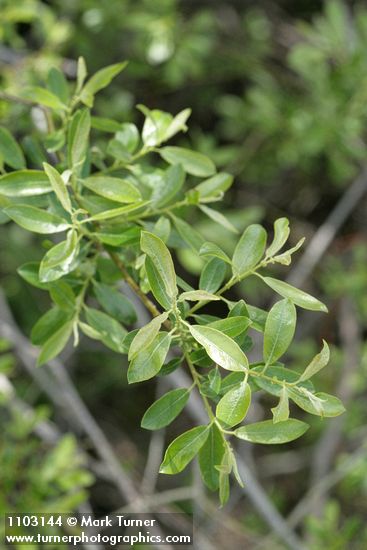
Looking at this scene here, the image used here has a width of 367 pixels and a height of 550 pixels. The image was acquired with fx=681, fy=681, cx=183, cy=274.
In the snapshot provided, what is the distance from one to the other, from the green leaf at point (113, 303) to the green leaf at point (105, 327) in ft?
0.08

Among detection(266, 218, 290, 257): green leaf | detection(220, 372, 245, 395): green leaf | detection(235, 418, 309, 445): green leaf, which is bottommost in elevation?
detection(235, 418, 309, 445): green leaf

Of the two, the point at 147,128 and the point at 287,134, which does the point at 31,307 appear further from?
the point at 147,128

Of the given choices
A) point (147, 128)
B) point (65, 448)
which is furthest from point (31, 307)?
point (147, 128)

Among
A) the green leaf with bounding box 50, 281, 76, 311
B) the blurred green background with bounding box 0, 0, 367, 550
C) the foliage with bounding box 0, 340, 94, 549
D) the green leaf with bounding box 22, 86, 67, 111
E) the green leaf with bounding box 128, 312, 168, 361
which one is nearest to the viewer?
the green leaf with bounding box 128, 312, 168, 361

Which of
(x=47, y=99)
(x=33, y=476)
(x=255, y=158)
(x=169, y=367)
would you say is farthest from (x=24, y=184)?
(x=255, y=158)

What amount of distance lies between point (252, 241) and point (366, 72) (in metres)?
1.57

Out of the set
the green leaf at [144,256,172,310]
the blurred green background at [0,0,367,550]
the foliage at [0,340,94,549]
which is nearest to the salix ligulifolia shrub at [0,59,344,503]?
the green leaf at [144,256,172,310]

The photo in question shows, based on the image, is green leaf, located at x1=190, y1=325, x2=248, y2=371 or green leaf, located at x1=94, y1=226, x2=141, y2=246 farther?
green leaf, located at x1=94, y1=226, x2=141, y2=246

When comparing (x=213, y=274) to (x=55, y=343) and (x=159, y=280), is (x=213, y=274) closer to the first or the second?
(x=159, y=280)

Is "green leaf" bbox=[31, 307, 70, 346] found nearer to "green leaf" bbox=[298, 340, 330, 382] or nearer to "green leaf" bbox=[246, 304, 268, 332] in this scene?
"green leaf" bbox=[246, 304, 268, 332]

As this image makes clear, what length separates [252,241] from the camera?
848 mm

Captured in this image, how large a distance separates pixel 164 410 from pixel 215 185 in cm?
38

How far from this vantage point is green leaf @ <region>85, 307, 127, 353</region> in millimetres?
929

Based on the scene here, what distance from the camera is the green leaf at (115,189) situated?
2.82ft
